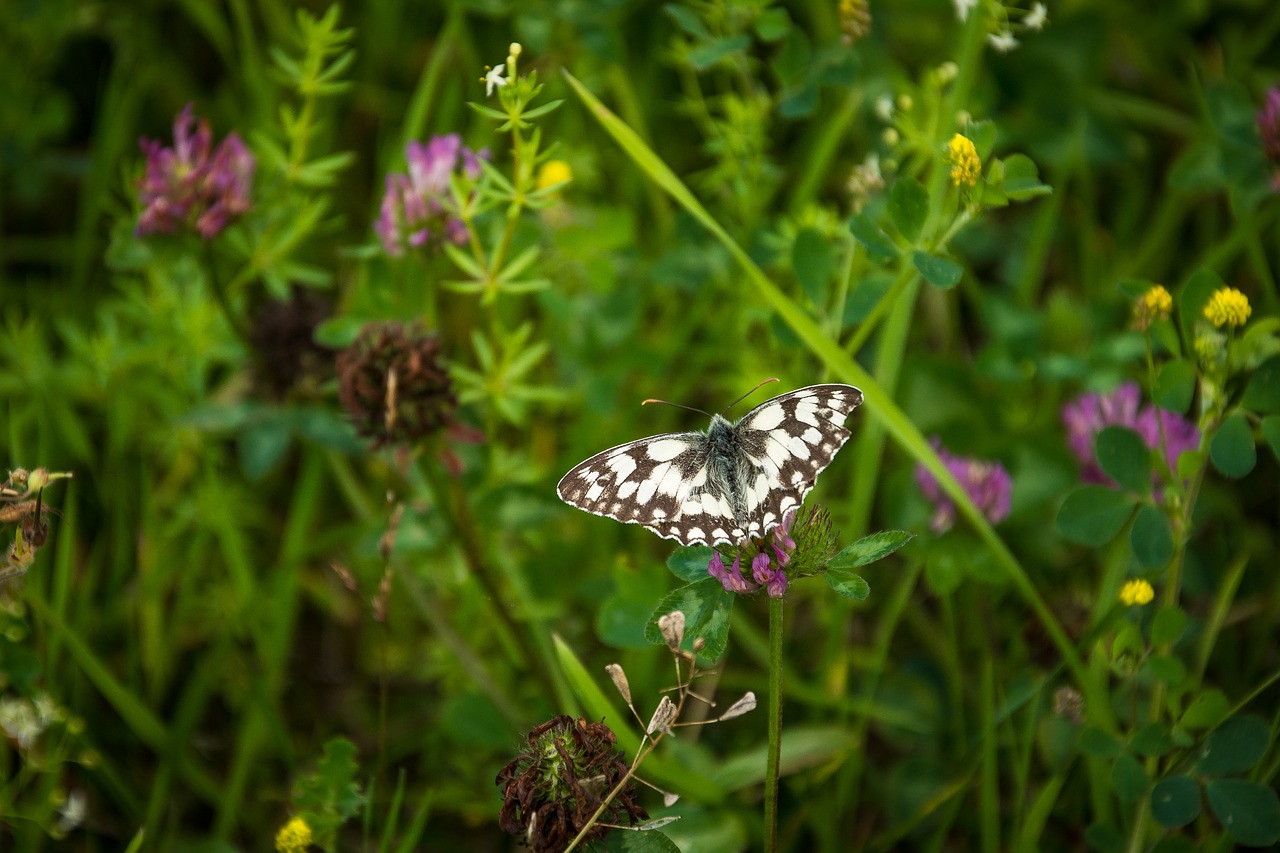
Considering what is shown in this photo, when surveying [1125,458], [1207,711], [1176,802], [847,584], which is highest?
[847,584]

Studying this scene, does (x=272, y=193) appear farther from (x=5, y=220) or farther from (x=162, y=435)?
(x=5, y=220)

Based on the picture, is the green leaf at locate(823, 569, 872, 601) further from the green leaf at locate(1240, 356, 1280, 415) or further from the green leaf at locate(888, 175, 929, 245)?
the green leaf at locate(1240, 356, 1280, 415)

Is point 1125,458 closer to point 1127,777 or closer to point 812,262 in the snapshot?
point 1127,777

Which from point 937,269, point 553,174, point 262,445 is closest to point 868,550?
point 937,269

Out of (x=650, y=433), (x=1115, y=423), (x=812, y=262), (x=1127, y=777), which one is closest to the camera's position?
(x=1127, y=777)

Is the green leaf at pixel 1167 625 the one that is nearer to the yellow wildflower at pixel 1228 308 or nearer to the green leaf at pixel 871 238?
the yellow wildflower at pixel 1228 308

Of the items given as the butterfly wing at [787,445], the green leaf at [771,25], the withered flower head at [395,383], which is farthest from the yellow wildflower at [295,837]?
the green leaf at [771,25]
